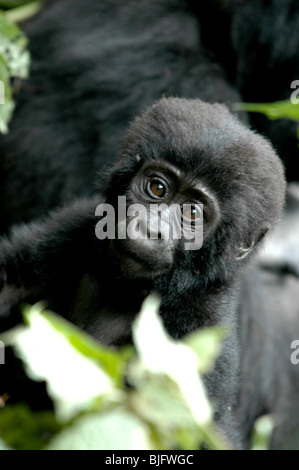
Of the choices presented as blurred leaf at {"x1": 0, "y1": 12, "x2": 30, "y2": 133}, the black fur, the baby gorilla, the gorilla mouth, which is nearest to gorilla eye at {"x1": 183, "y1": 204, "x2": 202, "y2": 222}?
the baby gorilla

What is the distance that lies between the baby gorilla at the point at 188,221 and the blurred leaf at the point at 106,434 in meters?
1.03

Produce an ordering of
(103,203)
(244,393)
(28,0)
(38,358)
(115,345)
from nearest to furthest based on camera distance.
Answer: (38,358)
(115,345)
(103,203)
(244,393)
(28,0)

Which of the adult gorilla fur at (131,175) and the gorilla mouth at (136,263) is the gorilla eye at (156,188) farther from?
the gorilla mouth at (136,263)

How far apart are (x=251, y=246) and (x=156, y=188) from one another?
33cm

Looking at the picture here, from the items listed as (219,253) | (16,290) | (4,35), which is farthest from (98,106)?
(219,253)

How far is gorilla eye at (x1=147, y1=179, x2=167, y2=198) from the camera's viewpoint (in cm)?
184

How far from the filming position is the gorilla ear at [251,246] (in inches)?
74.9

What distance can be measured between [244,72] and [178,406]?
111 inches

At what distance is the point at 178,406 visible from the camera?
72cm

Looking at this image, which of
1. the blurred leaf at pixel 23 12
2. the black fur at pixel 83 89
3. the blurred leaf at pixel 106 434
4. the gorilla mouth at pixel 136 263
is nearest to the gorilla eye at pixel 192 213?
the gorilla mouth at pixel 136 263

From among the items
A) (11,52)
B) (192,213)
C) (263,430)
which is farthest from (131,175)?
(263,430)

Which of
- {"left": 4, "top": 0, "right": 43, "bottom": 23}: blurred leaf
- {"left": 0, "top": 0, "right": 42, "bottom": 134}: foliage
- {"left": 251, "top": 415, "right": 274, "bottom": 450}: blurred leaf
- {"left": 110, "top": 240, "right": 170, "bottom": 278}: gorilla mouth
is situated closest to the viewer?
{"left": 110, "top": 240, "right": 170, "bottom": 278}: gorilla mouth

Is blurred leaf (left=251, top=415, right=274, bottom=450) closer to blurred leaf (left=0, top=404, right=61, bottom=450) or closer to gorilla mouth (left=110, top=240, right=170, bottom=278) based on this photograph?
gorilla mouth (left=110, top=240, right=170, bottom=278)

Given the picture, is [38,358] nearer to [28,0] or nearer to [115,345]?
[115,345]
